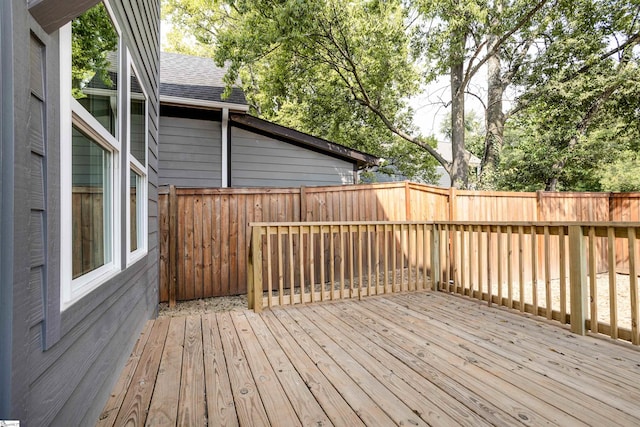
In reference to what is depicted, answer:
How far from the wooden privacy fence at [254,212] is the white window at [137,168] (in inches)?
55.6

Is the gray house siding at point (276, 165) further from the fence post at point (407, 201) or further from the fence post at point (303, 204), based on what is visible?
the fence post at point (407, 201)

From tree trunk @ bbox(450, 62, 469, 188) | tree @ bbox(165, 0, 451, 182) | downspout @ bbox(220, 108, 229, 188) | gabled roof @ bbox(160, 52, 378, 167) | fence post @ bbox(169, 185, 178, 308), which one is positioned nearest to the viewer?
fence post @ bbox(169, 185, 178, 308)

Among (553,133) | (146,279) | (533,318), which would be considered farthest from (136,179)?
(553,133)

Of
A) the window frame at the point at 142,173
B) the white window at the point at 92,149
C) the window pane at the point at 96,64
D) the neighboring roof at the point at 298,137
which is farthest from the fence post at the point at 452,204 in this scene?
the window pane at the point at 96,64

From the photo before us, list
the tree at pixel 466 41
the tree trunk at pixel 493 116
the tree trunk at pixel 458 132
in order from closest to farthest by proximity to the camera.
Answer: the tree at pixel 466 41 < the tree trunk at pixel 458 132 < the tree trunk at pixel 493 116

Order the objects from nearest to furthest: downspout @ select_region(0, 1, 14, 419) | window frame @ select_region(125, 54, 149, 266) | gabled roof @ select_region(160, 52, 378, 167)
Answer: downspout @ select_region(0, 1, 14, 419) → window frame @ select_region(125, 54, 149, 266) → gabled roof @ select_region(160, 52, 378, 167)

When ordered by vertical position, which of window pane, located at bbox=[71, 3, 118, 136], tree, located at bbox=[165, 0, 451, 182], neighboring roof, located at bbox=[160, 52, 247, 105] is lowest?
window pane, located at bbox=[71, 3, 118, 136]

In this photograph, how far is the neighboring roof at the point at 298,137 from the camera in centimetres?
581

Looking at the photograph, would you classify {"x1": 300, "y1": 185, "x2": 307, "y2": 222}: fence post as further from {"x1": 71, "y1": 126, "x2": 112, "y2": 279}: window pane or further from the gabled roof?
{"x1": 71, "y1": 126, "x2": 112, "y2": 279}: window pane

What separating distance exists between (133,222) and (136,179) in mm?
401

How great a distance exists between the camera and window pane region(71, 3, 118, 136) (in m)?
1.35

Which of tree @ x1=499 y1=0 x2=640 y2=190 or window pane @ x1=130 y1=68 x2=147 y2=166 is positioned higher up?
tree @ x1=499 y1=0 x2=640 y2=190

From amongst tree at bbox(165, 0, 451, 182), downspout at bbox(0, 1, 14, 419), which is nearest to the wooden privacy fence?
tree at bbox(165, 0, 451, 182)

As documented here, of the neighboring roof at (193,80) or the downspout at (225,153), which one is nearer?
the neighboring roof at (193,80)
